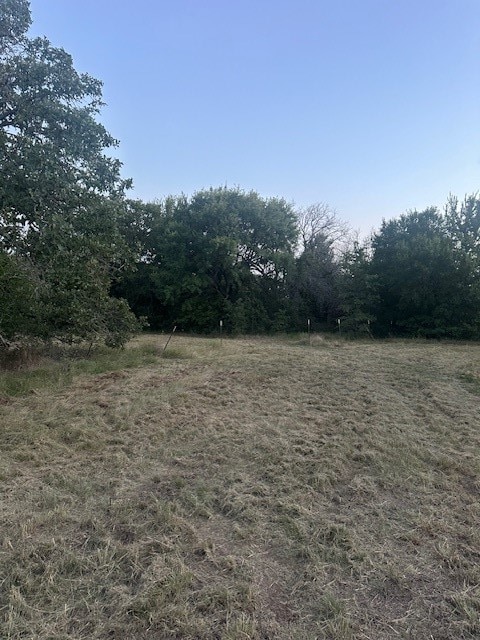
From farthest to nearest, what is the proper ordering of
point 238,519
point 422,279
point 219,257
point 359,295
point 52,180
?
point 219,257 → point 359,295 → point 422,279 → point 52,180 → point 238,519

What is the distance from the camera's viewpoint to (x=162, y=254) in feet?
63.5

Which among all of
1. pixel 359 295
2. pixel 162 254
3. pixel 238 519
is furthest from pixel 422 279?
pixel 238 519

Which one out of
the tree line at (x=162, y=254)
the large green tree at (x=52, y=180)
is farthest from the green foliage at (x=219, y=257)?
the large green tree at (x=52, y=180)

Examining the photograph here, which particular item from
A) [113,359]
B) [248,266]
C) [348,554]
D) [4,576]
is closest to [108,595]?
[4,576]

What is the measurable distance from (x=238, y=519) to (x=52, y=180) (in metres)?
5.46

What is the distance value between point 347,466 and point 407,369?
5013 millimetres

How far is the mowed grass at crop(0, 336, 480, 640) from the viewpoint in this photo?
5.05 feet

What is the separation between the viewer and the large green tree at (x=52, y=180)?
5.37 metres

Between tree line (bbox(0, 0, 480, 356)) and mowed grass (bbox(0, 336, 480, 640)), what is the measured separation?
6.78ft

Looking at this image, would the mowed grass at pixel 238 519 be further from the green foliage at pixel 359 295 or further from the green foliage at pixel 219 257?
the green foliage at pixel 219 257

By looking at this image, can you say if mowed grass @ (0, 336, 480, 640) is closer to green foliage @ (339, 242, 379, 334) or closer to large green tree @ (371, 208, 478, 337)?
large green tree @ (371, 208, 478, 337)

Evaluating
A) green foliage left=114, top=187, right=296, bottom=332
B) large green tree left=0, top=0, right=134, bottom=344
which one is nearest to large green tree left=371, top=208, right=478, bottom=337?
green foliage left=114, top=187, right=296, bottom=332

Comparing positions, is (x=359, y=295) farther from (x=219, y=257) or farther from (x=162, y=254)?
(x=162, y=254)

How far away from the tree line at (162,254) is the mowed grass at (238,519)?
2.07 metres
